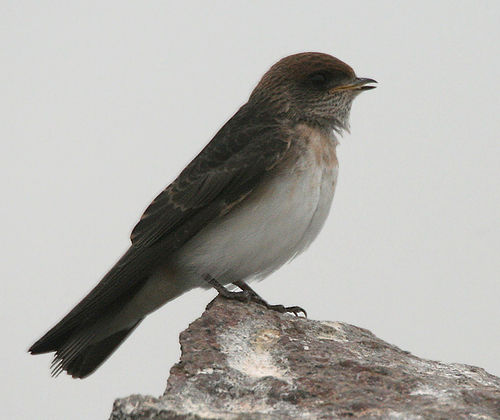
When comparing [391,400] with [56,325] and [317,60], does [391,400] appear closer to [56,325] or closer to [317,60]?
[56,325]

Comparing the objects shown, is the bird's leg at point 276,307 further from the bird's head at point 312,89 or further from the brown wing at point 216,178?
the bird's head at point 312,89

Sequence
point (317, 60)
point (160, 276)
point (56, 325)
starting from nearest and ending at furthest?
point (56, 325), point (160, 276), point (317, 60)

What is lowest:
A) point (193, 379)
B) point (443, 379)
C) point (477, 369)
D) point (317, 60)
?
point (193, 379)

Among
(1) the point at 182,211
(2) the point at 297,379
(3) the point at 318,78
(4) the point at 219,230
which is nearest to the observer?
(2) the point at 297,379

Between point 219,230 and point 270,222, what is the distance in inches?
18.4

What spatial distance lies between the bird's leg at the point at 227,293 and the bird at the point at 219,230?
0.5 inches

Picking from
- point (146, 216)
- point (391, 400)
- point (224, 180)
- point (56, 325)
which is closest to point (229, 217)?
point (224, 180)

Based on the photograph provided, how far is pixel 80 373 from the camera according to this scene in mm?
7770

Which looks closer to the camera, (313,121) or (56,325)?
(56,325)

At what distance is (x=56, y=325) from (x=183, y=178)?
1680 millimetres

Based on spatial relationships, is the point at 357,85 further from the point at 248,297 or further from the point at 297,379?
the point at 297,379

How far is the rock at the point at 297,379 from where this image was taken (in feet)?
14.7

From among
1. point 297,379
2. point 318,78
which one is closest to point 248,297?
point 297,379

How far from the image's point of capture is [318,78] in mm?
8820
